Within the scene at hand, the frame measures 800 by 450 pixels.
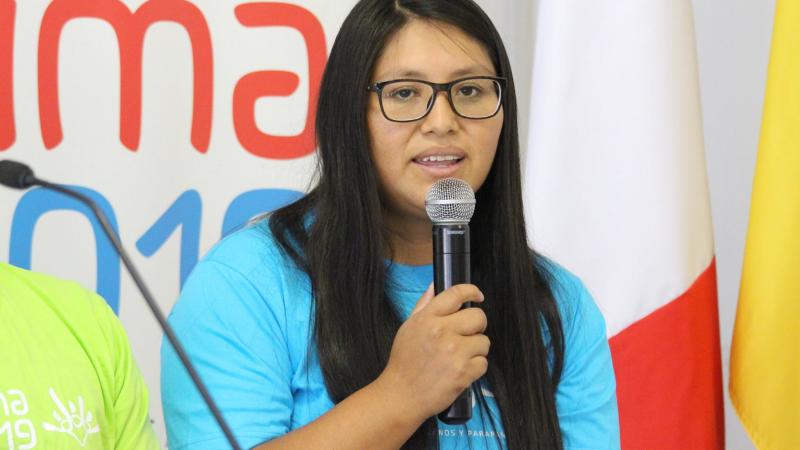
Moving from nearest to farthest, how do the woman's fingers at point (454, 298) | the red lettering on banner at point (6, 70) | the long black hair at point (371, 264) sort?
the woman's fingers at point (454, 298) → the long black hair at point (371, 264) → the red lettering on banner at point (6, 70)

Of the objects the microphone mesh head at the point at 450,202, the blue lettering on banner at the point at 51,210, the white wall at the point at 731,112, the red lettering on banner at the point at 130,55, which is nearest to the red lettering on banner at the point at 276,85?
the red lettering on banner at the point at 130,55

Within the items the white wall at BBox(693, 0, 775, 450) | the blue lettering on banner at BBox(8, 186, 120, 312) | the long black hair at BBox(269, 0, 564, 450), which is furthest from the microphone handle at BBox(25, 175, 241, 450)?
the white wall at BBox(693, 0, 775, 450)

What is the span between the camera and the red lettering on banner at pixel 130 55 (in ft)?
7.14

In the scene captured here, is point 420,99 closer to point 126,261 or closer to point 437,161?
point 437,161

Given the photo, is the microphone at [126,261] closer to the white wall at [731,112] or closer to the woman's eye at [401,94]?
the woman's eye at [401,94]

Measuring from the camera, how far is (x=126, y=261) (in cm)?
100

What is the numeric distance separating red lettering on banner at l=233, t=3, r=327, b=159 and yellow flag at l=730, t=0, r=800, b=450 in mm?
918

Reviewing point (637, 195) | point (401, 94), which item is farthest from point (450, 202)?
point (637, 195)

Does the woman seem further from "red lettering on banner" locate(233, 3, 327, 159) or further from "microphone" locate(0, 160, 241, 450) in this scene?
"red lettering on banner" locate(233, 3, 327, 159)

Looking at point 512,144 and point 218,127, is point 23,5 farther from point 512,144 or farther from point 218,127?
point 512,144

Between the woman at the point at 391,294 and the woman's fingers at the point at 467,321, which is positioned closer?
the woman's fingers at the point at 467,321

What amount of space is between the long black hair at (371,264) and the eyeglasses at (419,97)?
1.5 inches

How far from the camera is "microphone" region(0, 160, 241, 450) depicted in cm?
100

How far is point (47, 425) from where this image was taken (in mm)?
1299
